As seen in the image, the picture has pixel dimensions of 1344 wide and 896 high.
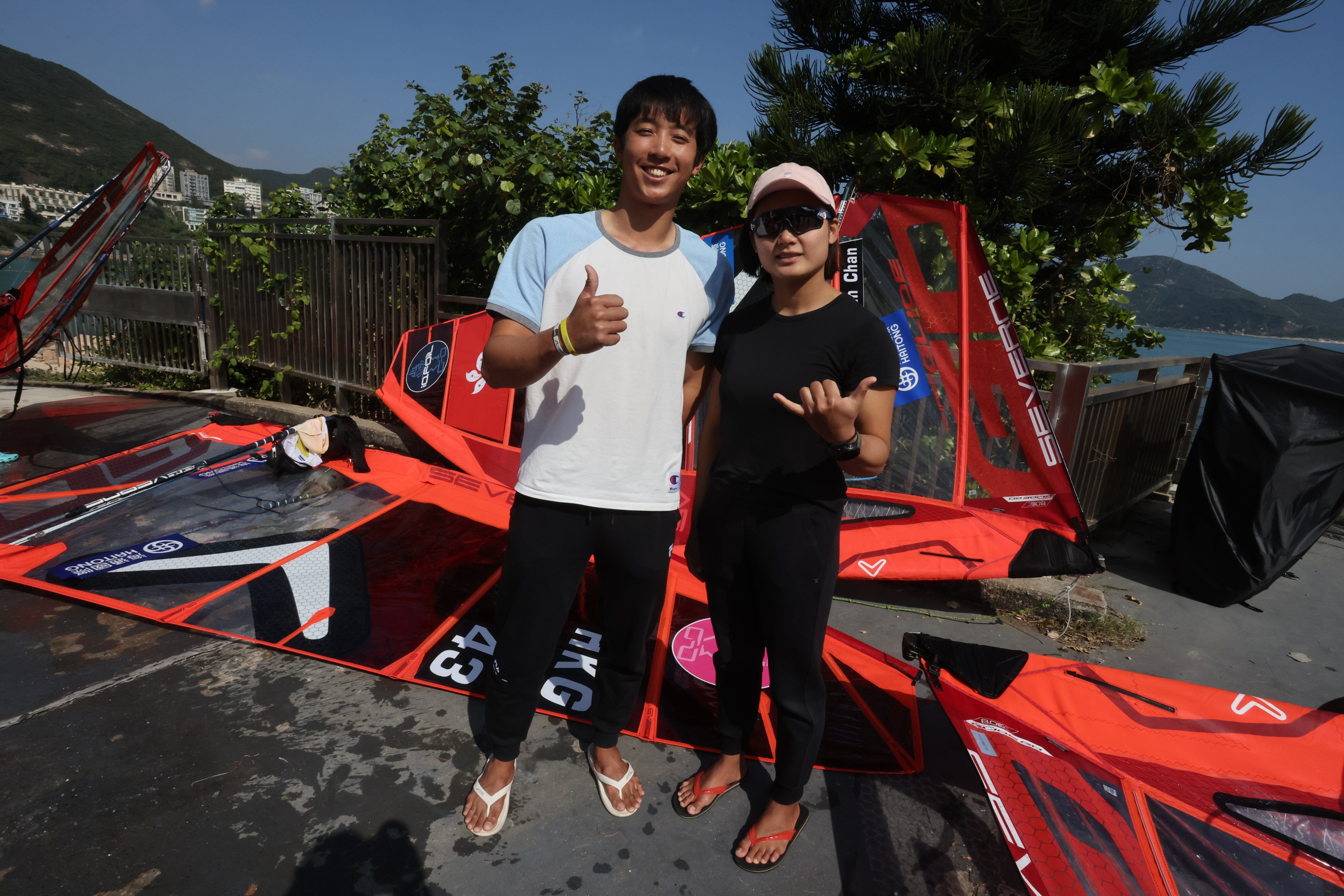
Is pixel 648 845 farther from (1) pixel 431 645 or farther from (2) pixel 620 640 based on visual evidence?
(1) pixel 431 645

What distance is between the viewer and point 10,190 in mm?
49344

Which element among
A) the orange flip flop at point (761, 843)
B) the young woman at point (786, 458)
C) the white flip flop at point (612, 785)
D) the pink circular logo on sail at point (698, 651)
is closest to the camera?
the young woman at point (786, 458)

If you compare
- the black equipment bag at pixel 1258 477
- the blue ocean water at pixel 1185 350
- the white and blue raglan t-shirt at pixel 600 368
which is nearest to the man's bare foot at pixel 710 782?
the white and blue raglan t-shirt at pixel 600 368

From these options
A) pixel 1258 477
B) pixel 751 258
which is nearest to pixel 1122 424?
pixel 1258 477

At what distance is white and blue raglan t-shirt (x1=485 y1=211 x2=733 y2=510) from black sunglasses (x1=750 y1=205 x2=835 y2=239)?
25 centimetres

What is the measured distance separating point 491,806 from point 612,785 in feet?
1.18

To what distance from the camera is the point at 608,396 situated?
1738 mm

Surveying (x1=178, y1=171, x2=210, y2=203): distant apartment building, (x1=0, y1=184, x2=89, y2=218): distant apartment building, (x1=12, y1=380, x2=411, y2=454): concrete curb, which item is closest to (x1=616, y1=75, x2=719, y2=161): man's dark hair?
(x1=12, y1=380, x2=411, y2=454): concrete curb

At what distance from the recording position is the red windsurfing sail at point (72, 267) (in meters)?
5.01

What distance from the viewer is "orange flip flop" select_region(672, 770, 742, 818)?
6.75 feet

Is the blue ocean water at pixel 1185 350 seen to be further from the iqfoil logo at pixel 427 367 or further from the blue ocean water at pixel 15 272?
the blue ocean water at pixel 15 272

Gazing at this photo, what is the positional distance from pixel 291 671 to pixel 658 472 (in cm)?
182

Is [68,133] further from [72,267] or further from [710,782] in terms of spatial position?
[710,782]

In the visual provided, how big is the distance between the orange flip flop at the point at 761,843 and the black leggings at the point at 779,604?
0.29ft
